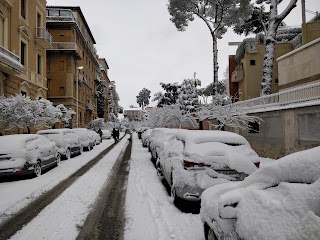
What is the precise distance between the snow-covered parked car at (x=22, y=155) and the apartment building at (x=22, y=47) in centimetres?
848

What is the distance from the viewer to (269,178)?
2717 millimetres

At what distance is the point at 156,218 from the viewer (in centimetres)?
529

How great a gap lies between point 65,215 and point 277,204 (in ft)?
14.7

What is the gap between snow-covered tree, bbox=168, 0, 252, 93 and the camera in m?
23.5

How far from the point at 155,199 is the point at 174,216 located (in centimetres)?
134

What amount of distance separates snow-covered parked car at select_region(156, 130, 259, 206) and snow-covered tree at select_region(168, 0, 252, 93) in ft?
57.3

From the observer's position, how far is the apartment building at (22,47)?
18859 mm

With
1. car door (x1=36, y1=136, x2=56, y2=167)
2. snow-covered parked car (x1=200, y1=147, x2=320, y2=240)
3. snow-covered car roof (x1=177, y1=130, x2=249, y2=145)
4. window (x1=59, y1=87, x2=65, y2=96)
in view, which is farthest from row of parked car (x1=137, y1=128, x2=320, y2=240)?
window (x1=59, y1=87, x2=65, y2=96)

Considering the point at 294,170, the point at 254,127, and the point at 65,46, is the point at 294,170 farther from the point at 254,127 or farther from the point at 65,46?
the point at 65,46

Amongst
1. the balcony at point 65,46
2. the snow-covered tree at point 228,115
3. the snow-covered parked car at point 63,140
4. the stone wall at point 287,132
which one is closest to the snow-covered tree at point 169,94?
the balcony at point 65,46

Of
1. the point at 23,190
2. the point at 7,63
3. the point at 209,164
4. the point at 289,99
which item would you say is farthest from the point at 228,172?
the point at 7,63

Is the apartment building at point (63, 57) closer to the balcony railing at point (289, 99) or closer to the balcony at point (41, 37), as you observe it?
the balcony at point (41, 37)

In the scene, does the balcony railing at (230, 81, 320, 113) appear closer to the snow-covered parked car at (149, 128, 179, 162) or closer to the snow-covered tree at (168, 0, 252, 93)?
the snow-covered parked car at (149, 128, 179, 162)

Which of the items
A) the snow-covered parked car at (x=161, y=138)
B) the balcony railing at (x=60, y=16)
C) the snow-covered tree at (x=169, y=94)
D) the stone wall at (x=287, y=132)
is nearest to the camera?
the stone wall at (x=287, y=132)
